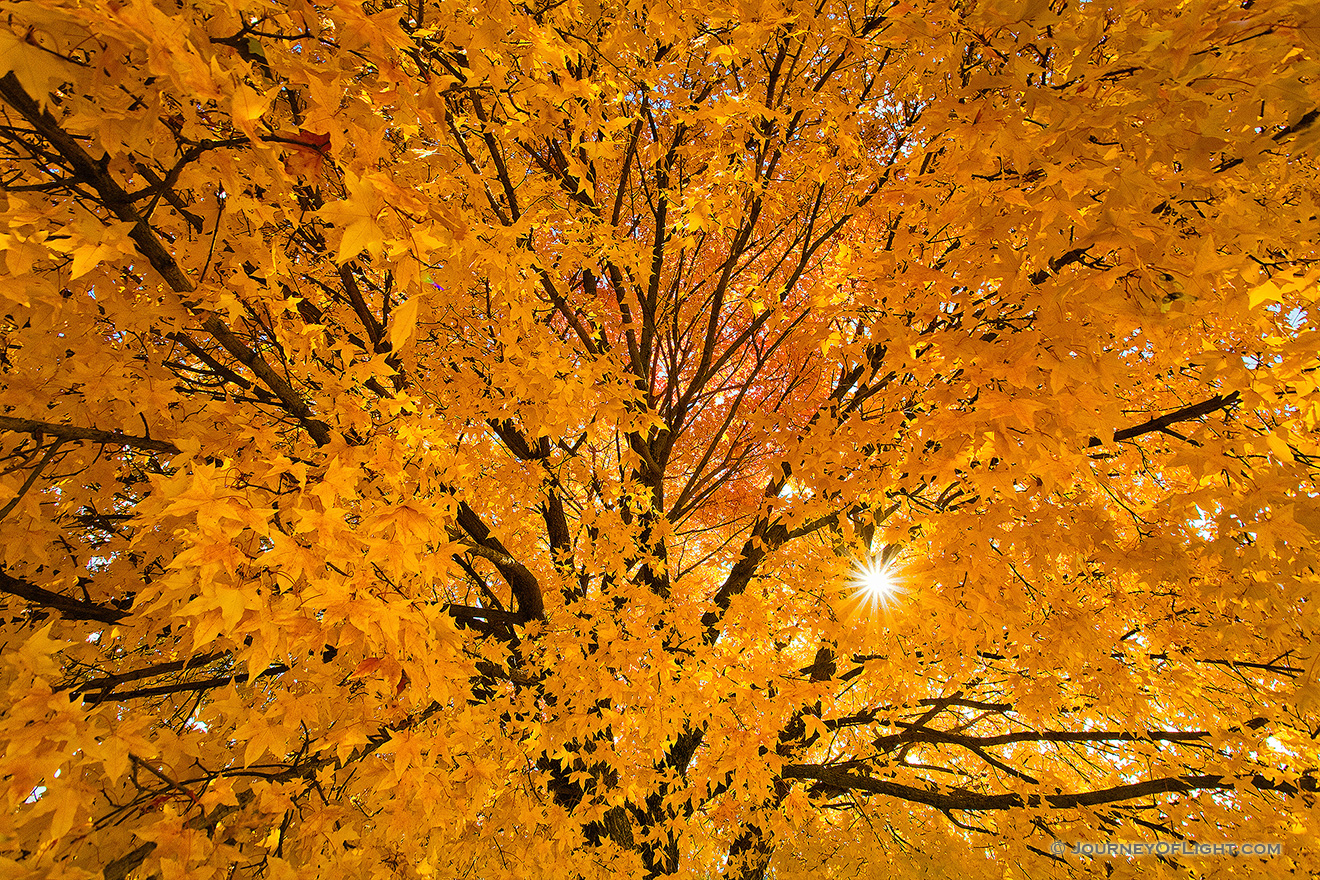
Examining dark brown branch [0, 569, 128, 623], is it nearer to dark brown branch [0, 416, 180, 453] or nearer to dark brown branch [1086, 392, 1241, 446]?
dark brown branch [0, 416, 180, 453]

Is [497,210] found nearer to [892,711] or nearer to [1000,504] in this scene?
[1000,504]

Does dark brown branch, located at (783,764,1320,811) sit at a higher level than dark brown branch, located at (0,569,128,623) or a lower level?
higher

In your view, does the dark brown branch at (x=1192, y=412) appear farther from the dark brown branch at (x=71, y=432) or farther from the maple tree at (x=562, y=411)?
the dark brown branch at (x=71, y=432)

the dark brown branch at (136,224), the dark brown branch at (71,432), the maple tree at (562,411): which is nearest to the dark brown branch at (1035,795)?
the maple tree at (562,411)

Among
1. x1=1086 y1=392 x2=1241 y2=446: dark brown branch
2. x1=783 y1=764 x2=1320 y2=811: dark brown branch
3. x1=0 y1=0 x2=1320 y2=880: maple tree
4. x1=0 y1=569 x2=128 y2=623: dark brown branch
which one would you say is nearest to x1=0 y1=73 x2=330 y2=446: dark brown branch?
x1=0 y1=0 x2=1320 y2=880: maple tree

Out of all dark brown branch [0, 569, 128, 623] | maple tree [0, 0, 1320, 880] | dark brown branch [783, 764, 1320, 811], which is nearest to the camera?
maple tree [0, 0, 1320, 880]

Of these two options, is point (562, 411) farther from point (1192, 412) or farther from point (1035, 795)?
point (1035, 795)

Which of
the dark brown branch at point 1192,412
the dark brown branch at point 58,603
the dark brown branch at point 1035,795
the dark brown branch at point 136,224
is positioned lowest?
the dark brown branch at point 58,603

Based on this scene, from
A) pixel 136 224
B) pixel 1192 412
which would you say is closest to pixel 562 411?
pixel 136 224

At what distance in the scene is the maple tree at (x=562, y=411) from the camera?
156 centimetres

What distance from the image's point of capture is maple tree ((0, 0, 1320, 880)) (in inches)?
61.2

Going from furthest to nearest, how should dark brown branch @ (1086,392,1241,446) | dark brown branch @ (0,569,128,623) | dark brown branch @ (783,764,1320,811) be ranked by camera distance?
dark brown branch @ (783,764,1320,811) < dark brown branch @ (1086,392,1241,446) < dark brown branch @ (0,569,128,623)

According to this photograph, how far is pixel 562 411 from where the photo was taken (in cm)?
309

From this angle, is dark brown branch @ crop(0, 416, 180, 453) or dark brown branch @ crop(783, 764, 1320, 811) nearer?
dark brown branch @ crop(0, 416, 180, 453)
